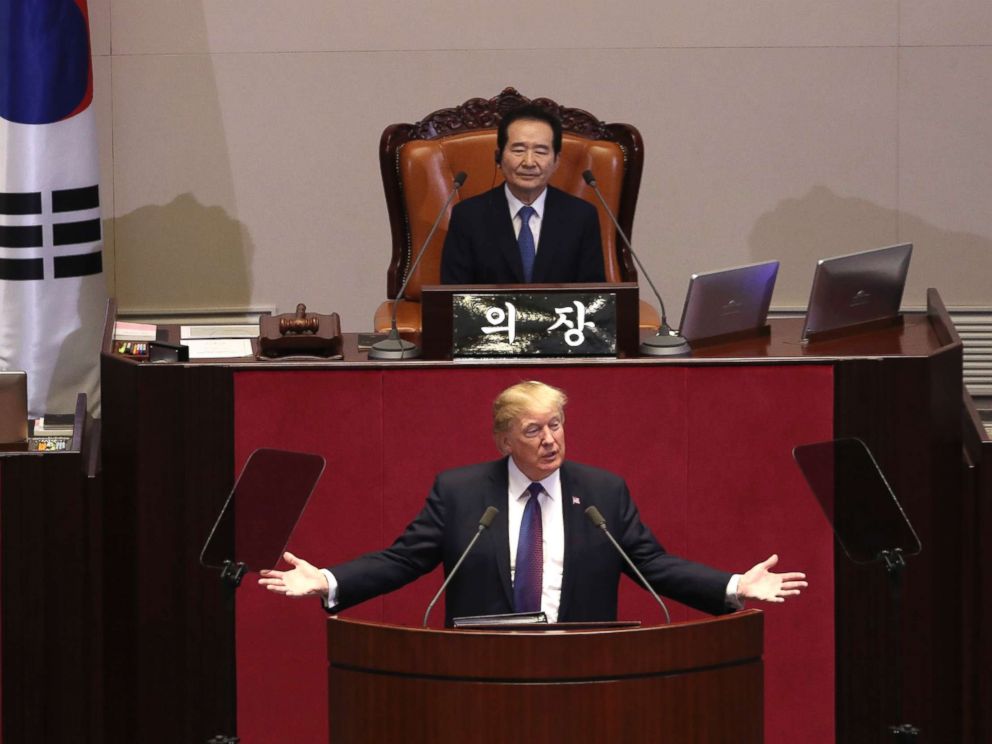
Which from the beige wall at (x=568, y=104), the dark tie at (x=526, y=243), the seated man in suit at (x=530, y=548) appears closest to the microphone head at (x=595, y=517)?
the seated man in suit at (x=530, y=548)

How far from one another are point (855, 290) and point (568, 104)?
2129 millimetres

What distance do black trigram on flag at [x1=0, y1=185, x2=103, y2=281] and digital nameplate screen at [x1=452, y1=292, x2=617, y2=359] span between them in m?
1.97

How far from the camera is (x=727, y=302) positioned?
402 cm

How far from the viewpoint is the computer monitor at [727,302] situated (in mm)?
3924

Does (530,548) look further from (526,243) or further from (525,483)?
(526,243)

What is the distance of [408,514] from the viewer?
3.78 m

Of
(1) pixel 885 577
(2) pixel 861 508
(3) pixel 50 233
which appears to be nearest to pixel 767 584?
(2) pixel 861 508

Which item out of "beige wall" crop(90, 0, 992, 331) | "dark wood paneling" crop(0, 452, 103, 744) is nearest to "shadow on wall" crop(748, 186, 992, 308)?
"beige wall" crop(90, 0, 992, 331)

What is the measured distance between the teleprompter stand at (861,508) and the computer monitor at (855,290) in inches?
20.8

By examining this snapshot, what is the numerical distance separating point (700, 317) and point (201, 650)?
1.37 m

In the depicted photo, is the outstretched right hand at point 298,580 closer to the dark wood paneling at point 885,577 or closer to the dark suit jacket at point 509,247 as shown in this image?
the dark wood paneling at point 885,577

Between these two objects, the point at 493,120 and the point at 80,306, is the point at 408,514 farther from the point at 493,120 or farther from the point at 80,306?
the point at 80,306

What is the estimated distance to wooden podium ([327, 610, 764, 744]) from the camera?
2551 millimetres

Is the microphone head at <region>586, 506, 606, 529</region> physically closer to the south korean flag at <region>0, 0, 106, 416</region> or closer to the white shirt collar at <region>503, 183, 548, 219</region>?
the white shirt collar at <region>503, 183, 548, 219</region>
